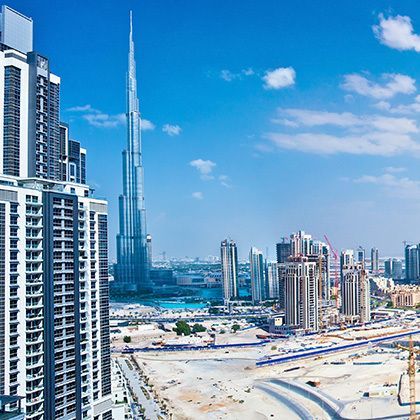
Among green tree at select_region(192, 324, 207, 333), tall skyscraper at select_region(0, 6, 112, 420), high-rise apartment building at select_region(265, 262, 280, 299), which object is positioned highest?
tall skyscraper at select_region(0, 6, 112, 420)

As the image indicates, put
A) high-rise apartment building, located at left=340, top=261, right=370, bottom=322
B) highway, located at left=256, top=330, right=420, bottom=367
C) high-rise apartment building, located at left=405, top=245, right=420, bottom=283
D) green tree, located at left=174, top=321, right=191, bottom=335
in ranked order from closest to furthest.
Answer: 1. highway, located at left=256, top=330, right=420, bottom=367
2. green tree, located at left=174, top=321, right=191, bottom=335
3. high-rise apartment building, located at left=340, top=261, right=370, bottom=322
4. high-rise apartment building, located at left=405, top=245, right=420, bottom=283

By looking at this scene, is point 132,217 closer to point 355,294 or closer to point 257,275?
point 257,275

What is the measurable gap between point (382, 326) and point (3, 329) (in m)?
37.4

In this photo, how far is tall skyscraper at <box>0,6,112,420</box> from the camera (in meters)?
10.8

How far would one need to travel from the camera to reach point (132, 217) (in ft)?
284

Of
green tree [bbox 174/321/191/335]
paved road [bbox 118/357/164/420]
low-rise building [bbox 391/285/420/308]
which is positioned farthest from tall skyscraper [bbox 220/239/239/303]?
paved road [bbox 118/357/164/420]

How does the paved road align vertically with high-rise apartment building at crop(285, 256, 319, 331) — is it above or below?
below

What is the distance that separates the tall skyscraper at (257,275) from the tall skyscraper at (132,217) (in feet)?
75.9

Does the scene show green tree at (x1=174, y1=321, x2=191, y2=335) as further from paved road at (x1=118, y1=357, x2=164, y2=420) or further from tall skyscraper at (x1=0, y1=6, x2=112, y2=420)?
tall skyscraper at (x1=0, y1=6, x2=112, y2=420)

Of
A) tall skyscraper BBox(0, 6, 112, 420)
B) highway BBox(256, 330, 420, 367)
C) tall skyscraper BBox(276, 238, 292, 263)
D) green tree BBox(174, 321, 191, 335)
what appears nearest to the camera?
tall skyscraper BBox(0, 6, 112, 420)

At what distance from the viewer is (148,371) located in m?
29.4

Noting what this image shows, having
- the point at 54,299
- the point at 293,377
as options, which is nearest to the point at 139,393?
the point at 293,377

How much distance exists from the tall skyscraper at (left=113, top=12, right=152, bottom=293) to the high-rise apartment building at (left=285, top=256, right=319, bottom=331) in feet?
152

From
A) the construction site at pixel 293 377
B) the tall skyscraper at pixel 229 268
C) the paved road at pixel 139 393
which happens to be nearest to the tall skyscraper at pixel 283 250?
the tall skyscraper at pixel 229 268
